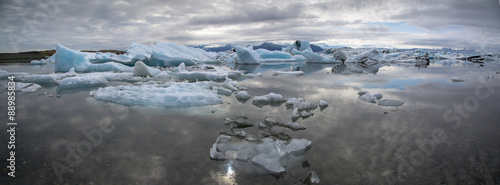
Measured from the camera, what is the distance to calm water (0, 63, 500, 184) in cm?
173

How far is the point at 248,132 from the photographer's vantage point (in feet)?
8.75

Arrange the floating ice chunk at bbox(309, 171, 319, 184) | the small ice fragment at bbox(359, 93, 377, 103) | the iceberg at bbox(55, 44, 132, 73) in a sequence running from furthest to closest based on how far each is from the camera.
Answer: the iceberg at bbox(55, 44, 132, 73), the small ice fragment at bbox(359, 93, 377, 103), the floating ice chunk at bbox(309, 171, 319, 184)

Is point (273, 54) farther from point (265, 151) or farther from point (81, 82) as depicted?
point (265, 151)

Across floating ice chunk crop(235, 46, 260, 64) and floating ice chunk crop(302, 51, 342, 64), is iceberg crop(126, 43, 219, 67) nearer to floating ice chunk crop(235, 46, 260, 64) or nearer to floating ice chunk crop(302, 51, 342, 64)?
floating ice chunk crop(235, 46, 260, 64)

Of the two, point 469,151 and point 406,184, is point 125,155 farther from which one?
point 469,151

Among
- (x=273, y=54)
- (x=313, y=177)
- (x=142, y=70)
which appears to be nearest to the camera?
(x=313, y=177)

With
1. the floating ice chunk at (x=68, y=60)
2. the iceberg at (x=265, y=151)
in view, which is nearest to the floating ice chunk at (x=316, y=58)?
the floating ice chunk at (x=68, y=60)

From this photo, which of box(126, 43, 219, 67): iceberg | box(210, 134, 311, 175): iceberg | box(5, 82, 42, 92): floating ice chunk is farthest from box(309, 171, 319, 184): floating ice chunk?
box(126, 43, 219, 67): iceberg

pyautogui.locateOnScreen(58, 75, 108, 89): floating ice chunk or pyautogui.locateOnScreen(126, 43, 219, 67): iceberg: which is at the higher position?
pyautogui.locateOnScreen(126, 43, 219, 67): iceberg

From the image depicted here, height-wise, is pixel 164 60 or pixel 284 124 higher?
pixel 164 60

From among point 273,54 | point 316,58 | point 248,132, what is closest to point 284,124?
point 248,132

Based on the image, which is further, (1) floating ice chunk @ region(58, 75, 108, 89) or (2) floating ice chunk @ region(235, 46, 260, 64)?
(2) floating ice chunk @ region(235, 46, 260, 64)

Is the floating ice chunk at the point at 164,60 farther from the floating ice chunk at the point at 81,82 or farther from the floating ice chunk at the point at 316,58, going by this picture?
the floating ice chunk at the point at 316,58

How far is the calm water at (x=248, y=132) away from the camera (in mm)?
1728
